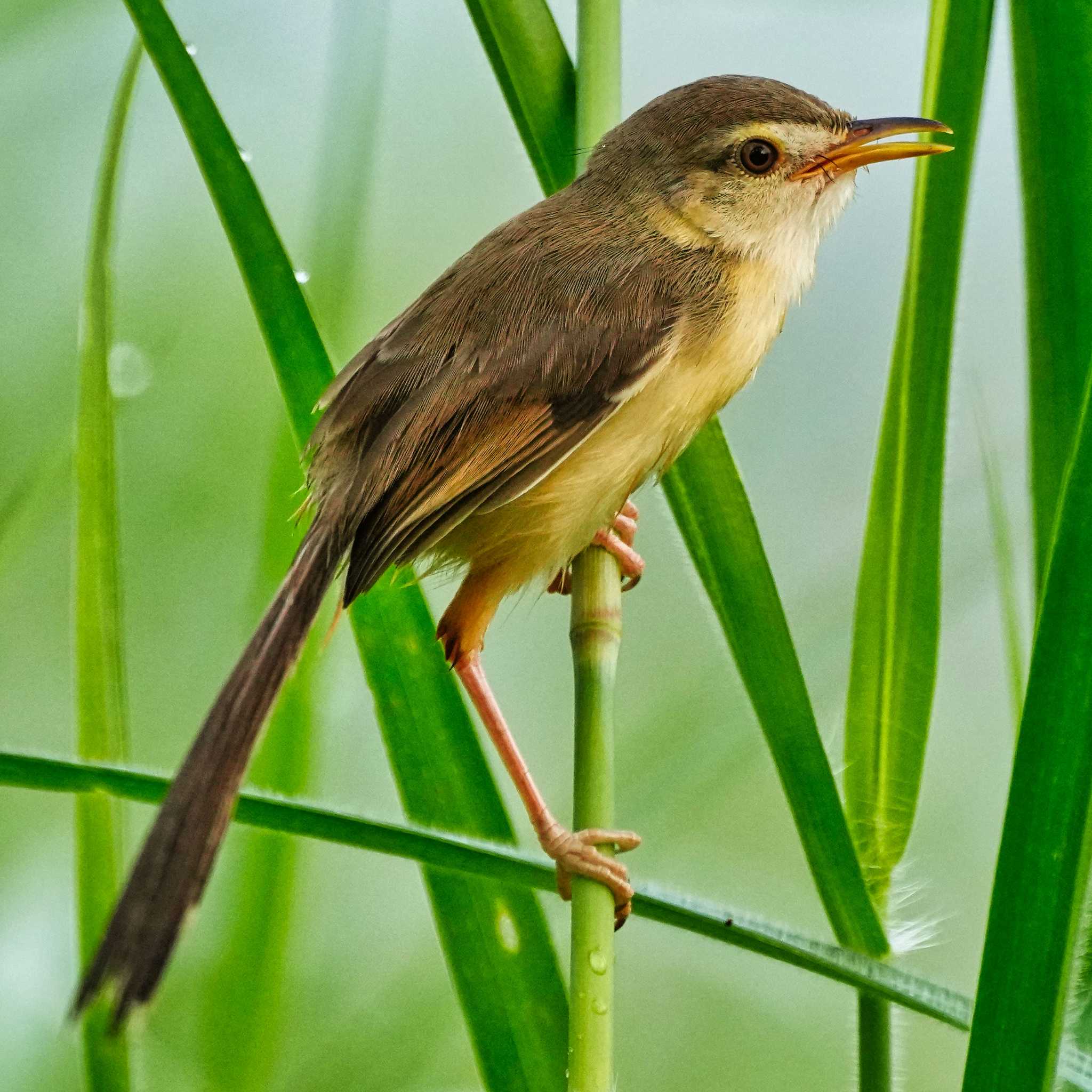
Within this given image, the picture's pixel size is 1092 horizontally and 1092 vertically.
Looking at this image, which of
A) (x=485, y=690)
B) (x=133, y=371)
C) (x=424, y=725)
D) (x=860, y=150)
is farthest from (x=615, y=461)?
(x=133, y=371)

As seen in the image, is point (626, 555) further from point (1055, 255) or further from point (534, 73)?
point (1055, 255)

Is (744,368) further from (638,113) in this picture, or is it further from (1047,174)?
(1047,174)

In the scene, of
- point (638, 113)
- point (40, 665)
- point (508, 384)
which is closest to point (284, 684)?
point (508, 384)

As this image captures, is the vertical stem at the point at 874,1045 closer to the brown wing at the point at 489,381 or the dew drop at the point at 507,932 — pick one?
the dew drop at the point at 507,932

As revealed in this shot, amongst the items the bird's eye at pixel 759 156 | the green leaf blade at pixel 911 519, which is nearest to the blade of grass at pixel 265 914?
the green leaf blade at pixel 911 519

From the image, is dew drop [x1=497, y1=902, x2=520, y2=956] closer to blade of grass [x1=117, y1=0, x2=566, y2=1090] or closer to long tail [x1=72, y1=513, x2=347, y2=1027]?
blade of grass [x1=117, y1=0, x2=566, y2=1090]

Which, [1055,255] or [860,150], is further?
[860,150]
